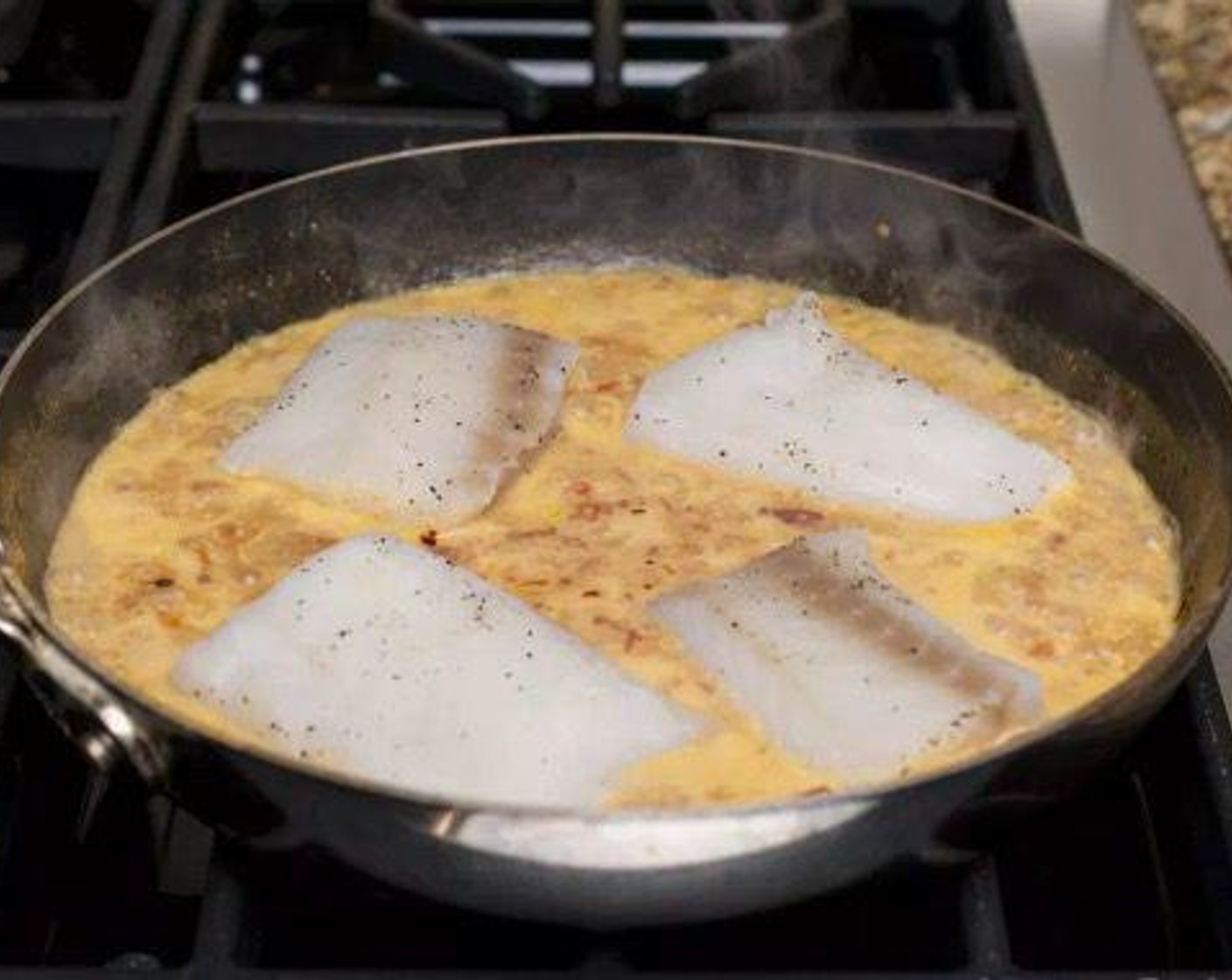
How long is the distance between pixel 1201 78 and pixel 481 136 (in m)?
0.70

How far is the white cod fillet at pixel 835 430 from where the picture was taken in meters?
1.55

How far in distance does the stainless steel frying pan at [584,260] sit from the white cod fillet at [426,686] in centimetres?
8

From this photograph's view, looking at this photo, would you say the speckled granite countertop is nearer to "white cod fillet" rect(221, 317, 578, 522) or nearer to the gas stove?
the gas stove

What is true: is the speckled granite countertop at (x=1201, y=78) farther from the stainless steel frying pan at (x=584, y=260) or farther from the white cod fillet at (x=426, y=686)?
the white cod fillet at (x=426, y=686)

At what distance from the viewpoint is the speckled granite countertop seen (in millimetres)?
1861

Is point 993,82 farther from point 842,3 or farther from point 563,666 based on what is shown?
point 563,666

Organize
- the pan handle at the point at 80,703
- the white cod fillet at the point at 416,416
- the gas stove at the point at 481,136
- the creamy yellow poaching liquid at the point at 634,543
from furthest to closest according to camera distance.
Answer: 1. the white cod fillet at the point at 416,416
2. the creamy yellow poaching liquid at the point at 634,543
3. the gas stove at the point at 481,136
4. the pan handle at the point at 80,703

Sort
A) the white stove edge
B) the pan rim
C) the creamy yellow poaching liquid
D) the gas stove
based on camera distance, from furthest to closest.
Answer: the white stove edge → the creamy yellow poaching liquid → the gas stove → the pan rim

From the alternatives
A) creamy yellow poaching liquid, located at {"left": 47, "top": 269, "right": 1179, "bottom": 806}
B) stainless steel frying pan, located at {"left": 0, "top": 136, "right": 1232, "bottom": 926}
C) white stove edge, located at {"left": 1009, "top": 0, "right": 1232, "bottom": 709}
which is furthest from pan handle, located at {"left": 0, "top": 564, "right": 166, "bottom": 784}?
white stove edge, located at {"left": 1009, "top": 0, "right": 1232, "bottom": 709}

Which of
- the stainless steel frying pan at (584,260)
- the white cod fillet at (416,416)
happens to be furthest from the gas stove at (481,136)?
the white cod fillet at (416,416)

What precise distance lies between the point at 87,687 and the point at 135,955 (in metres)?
0.28

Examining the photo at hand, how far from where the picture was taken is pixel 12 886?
1339 millimetres

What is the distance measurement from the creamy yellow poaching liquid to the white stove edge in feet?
0.61

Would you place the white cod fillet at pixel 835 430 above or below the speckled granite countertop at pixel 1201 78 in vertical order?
below
